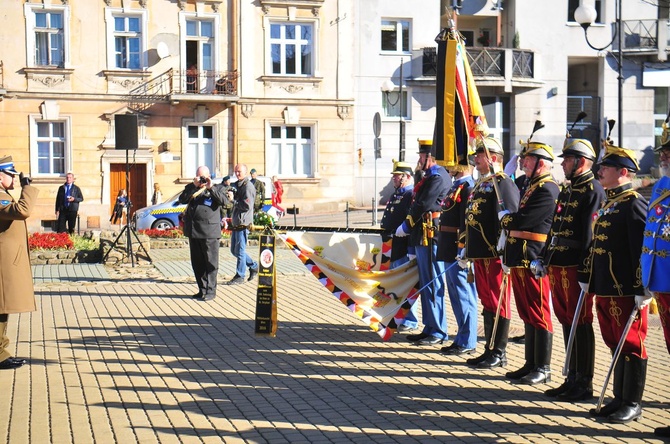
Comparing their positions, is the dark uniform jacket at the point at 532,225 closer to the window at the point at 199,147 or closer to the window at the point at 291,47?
the window at the point at 199,147

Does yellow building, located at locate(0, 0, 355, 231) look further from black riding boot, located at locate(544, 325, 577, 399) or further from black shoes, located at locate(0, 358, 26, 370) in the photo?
black riding boot, located at locate(544, 325, 577, 399)

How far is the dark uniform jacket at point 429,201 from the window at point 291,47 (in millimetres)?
26674

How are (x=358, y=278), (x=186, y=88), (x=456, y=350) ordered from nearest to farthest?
(x=456, y=350)
(x=358, y=278)
(x=186, y=88)

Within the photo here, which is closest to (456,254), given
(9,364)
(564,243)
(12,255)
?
(564,243)

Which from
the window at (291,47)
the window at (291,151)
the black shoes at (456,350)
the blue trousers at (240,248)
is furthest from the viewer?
the window at (291,151)

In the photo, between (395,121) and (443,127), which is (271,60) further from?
(443,127)

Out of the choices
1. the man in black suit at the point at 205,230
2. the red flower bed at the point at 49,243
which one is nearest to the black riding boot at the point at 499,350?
the man in black suit at the point at 205,230

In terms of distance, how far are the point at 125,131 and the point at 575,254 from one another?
1374cm

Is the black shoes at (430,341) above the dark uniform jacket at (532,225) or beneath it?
beneath

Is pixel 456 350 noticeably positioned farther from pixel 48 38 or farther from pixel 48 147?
Result: pixel 48 38

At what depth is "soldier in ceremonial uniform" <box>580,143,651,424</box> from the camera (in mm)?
7203

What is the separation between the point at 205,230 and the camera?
48.2 ft

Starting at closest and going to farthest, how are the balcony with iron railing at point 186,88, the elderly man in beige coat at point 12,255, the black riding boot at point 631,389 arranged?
the black riding boot at point 631,389
the elderly man in beige coat at point 12,255
the balcony with iron railing at point 186,88

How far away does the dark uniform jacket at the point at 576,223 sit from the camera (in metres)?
7.96
